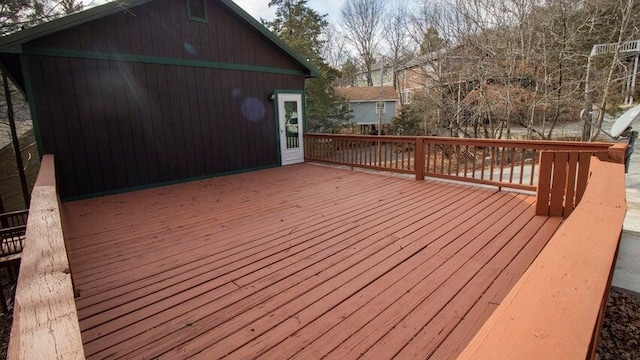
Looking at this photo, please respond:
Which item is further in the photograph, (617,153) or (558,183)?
(558,183)

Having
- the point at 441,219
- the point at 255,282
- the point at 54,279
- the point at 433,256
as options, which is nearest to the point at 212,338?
the point at 255,282

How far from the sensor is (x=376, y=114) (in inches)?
894

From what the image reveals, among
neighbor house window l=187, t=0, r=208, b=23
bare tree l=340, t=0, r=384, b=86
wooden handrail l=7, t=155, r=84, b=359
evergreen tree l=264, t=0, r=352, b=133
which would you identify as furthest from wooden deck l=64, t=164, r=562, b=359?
bare tree l=340, t=0, r=384, b=86

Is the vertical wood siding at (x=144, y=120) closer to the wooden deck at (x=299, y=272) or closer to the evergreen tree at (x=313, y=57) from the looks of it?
the wooden deck at (x=299, y=272)

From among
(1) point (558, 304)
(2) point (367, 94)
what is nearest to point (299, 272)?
(1) point (558, 304)

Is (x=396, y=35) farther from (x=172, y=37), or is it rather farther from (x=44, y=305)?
(x=44, y=305)

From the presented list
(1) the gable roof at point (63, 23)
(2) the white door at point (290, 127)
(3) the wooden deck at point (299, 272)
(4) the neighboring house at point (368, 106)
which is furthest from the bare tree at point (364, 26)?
(3) the wooden deck at point (299, 272)

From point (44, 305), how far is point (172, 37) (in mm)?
6083

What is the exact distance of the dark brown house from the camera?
4871mm

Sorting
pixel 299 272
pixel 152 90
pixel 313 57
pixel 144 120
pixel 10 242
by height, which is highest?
pixel 313 57

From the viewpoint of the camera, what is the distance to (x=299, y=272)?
2639 millimetres

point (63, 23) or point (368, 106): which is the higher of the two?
point (63, 23)

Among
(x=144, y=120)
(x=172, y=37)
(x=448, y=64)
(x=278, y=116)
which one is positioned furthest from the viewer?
(x=448, y=64)

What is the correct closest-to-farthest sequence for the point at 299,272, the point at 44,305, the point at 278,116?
the point at 44,305
the point at 299,272
the point at 278,116
